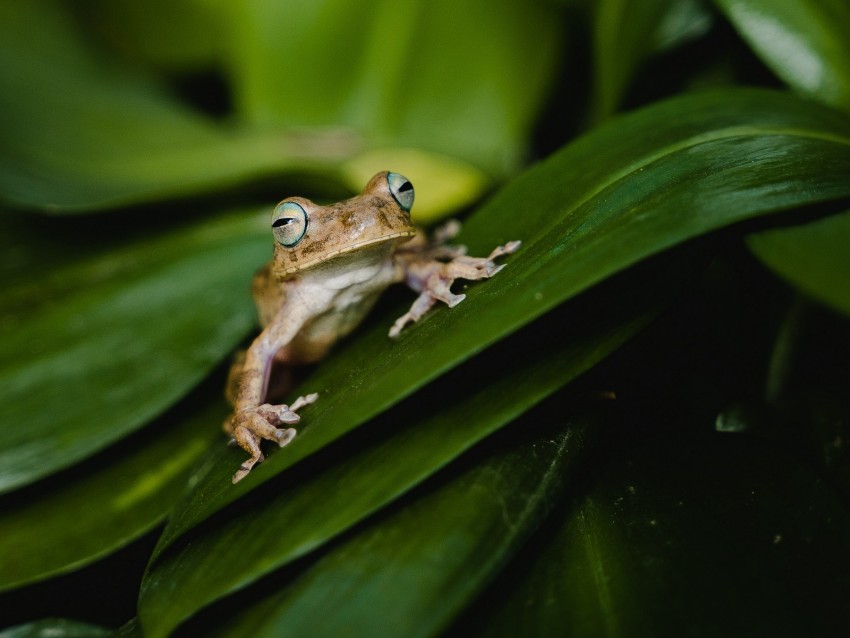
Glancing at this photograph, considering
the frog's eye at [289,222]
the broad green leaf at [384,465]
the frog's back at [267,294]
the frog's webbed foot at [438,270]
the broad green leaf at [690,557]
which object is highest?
the frog's back at [267,294]

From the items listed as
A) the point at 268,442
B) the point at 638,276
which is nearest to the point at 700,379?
the point at 638,276

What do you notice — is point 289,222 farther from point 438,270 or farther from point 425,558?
point 425,558

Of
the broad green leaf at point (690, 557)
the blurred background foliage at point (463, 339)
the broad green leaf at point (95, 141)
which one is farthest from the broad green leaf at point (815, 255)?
the broad green leaf at point (95, 141)

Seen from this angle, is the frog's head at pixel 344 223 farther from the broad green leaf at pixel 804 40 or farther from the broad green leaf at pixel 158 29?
the broad green leaf at pixel 158 29

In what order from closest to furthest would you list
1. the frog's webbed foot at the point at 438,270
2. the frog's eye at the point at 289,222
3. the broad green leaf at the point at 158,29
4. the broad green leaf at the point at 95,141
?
the frog's webbed foot at the point at 438,270
the frog's eye at the point at 289,222
the broad green leaf at the point at 95,141
the broad green leaf at the point at 158,29

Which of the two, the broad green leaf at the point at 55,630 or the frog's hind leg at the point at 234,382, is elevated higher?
the frog's hind leg at the point at 234,382

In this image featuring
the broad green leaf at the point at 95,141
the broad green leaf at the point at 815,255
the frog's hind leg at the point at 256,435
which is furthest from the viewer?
the broad green leaf at the point at 95,141

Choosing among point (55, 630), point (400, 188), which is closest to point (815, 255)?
point (400, 188)

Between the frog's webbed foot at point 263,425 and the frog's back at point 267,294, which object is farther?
the frog's back at point 267,294
